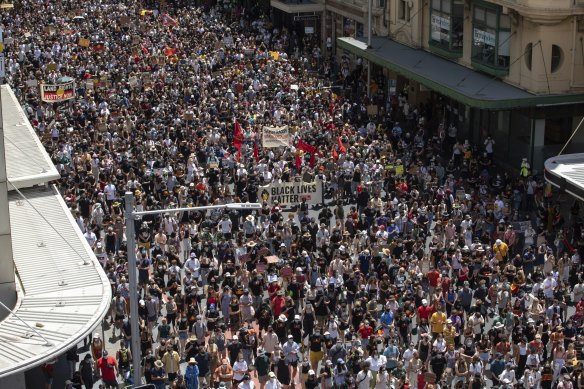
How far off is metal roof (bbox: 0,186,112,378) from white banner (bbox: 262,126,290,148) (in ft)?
36.2

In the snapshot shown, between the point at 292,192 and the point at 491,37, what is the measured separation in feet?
42.2

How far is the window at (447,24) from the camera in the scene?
46.4 metres

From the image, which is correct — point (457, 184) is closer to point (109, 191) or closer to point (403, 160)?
point (403, 160)

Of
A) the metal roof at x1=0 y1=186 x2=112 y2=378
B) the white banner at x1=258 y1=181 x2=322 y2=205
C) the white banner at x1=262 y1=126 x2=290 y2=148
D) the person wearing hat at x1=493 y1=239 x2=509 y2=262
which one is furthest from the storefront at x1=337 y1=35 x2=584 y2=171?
the metal roof at x1=0 y1=186 x2=112 y2=378

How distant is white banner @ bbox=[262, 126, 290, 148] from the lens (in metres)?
40.2

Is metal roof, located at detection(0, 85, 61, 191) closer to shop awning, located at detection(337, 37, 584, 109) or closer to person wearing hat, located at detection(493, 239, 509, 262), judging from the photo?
person wearing hat, located at detection(493, 239, 509, 262)

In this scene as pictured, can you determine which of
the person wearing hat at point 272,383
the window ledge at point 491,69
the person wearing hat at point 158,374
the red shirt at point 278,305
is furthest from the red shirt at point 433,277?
the window ledge at point 491,69

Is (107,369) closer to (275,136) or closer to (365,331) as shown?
(365,331)

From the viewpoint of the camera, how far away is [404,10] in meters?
52.3

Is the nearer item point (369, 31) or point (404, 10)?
point (369, 31)

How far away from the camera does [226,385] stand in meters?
25.1

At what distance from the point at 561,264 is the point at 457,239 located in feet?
11.0

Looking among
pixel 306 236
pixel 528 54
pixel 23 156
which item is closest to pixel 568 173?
pixel 306 236

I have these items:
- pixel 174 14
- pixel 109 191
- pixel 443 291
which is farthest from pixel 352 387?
pixel 174 14
